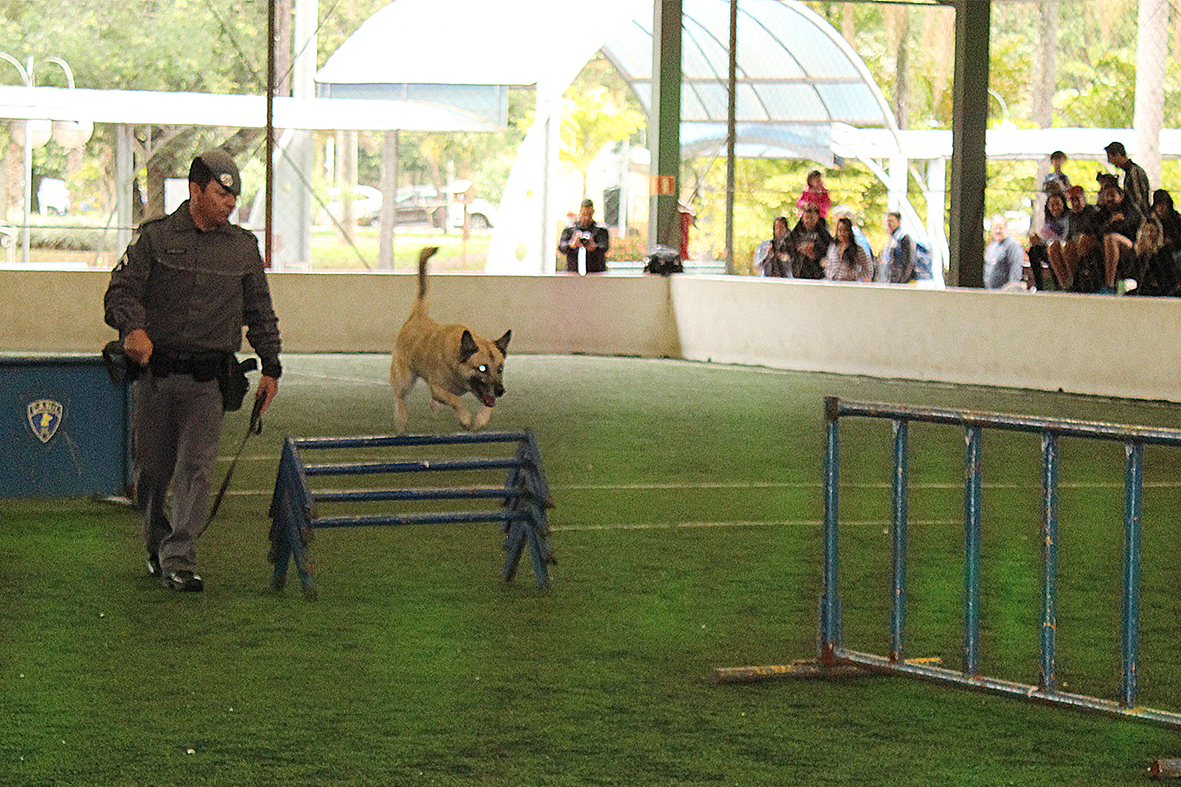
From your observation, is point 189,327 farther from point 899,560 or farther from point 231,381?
point 899,560

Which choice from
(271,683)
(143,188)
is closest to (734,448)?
(271,683)

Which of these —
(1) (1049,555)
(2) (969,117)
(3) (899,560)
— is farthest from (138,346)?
(2) (969,117)

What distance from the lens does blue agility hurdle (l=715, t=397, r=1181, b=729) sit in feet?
16.7

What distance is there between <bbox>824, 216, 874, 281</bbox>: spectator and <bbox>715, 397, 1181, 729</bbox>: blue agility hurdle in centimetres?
1291

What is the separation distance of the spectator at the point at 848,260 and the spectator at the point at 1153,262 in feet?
12.0

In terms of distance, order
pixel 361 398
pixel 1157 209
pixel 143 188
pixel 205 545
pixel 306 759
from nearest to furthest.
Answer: pixel 306 759 → pixel 205 545 → pixel 361 398 → pixel 1157 209 → pixel 143 188

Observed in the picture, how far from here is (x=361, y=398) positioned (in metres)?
14.8

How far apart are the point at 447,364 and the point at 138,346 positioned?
4897 mm

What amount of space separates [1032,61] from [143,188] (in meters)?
25.3

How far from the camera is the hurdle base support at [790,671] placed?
5.97 m

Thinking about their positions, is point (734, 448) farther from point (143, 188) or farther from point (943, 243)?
point (943, 243)

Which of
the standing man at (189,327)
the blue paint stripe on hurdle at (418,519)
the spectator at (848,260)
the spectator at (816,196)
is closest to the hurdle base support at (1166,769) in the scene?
the blue paint stripe on hurdle at (418,519)

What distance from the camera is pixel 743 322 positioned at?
18719 mm

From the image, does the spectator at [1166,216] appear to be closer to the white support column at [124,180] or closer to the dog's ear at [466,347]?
the dog's ear at [466,347]
